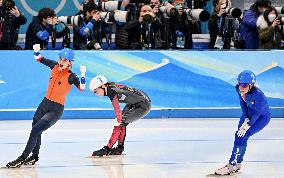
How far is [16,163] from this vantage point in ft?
38.1

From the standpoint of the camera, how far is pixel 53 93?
12195mm

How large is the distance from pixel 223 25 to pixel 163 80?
156 cm

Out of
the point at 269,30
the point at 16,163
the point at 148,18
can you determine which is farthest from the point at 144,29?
the point at 16,163

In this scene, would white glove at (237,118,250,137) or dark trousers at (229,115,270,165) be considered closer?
white glove at (237,118,250,137)

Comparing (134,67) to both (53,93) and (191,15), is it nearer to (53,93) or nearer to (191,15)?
(191,15)

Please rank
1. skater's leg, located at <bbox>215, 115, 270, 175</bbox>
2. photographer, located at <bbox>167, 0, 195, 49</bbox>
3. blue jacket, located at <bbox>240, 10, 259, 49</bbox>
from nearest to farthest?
skater's leg, located at <bbox>215, 115, 270, 175</bbox> < photographer, located at <bbox>167, 0, 195, 49</bbox> < blue jacket, located at <bbox>240, 10, 259, 49</bbox>

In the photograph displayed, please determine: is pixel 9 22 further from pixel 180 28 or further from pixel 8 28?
pixel 180 28

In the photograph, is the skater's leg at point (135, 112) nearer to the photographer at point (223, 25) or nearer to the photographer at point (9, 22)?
the photographer at point (9, 22)

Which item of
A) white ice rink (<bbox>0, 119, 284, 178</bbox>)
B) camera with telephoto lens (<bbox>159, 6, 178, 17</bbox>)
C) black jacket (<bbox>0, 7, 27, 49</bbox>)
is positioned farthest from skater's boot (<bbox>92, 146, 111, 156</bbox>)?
camera with telephoto lens (<bbox>159, 6, 178, 17</bbox>)

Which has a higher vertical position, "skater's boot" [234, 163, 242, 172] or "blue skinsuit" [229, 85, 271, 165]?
"blue skinsuit" [229, 85, 271, 165]

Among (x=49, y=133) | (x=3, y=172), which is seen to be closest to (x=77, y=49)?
(x=49, y=133)

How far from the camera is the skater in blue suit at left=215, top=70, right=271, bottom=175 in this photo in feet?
36.0

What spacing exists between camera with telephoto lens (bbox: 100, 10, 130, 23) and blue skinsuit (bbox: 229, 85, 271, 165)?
5411 millimetres

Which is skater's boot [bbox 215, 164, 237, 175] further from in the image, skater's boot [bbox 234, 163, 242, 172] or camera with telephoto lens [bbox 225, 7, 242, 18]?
camera with telephoto lens [bbox 225, 7, 242, 18]
